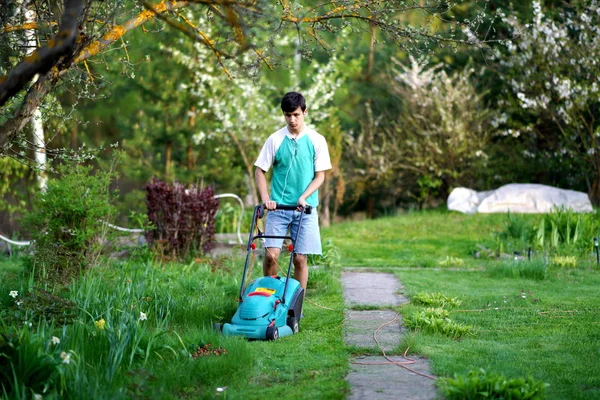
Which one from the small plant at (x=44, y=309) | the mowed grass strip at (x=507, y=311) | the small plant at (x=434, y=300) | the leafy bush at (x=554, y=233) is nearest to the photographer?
the mowed grass strip at (x=507, y=311)

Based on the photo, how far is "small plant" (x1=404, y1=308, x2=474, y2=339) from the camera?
5816 mm

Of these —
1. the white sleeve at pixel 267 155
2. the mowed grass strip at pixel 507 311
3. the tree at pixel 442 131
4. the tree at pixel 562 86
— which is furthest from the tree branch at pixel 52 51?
the tree at pixel 442 131

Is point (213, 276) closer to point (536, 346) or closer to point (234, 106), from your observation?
point (536, 346)

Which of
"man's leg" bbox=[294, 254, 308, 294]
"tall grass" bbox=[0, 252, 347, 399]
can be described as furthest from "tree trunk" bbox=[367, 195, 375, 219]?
"man's leg" bbox=[294, 254, 308, 294]

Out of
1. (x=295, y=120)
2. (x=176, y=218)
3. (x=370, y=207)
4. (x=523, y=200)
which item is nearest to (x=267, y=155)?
(x=295, y=120)

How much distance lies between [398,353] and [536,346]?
3.22ft

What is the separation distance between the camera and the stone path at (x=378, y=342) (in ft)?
14.1

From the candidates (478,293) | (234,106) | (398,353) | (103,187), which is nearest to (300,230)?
(398,353)

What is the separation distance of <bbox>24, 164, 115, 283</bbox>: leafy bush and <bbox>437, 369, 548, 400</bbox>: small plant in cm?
467

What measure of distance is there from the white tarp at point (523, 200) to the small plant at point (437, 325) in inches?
376

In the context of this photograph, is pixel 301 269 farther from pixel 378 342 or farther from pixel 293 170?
pixel 378 342

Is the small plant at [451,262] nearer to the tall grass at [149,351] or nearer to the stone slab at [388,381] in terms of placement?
the tall grass at [149,351]

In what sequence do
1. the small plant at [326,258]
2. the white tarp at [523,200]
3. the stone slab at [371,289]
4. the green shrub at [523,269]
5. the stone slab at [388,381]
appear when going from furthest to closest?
the white tarp at [523,200]
the small plant at [326,258]
the green shrub at [523,269]
the stone slab at [371,289]
the stone slab at [388,381]

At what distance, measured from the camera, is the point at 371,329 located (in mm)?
6008
